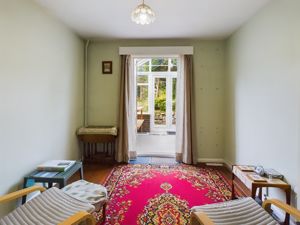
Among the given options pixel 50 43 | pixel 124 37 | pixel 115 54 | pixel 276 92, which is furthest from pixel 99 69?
pixel 276 92

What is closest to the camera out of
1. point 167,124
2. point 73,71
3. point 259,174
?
point 259,174

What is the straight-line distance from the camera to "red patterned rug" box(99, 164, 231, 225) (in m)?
2.22

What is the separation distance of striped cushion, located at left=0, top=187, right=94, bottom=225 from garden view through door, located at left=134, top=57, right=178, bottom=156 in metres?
4.77

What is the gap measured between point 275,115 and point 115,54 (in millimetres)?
2997

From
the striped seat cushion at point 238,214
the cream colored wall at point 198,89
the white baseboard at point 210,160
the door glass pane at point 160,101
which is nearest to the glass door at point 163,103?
the door glass pane at point 160,101

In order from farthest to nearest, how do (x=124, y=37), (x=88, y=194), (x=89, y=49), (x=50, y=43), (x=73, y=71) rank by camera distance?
1. (x=89, y=49)
2. (x=124, y=37)
3. (x=73, y=71)
4. (x=50, y=43)
5. (x=88, y=194)

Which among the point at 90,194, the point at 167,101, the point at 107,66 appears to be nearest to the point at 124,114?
the point at 107,66

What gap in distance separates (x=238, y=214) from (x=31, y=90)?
95.8 inches

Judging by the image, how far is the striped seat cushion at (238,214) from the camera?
1.53m

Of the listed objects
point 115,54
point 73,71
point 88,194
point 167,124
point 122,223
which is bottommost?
point 122,223

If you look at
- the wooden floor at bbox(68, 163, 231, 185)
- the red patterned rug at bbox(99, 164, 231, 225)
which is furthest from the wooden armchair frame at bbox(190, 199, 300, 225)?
the wooden floor at bbox(68, 163, 231, 185)

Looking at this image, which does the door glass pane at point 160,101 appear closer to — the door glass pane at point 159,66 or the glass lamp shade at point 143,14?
the door glass pane at point 159,66

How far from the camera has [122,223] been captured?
2.09m

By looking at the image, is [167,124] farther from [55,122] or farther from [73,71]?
[55,122]
